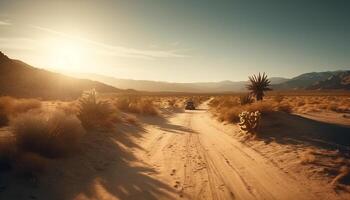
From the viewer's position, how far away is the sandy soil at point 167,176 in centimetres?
643

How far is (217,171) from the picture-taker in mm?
8461

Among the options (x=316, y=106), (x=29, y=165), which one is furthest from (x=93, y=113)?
(x=316, y=106)

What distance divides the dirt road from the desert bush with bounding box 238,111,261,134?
1.02 m

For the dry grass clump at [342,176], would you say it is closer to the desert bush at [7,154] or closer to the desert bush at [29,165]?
the desert bush at [29,165]

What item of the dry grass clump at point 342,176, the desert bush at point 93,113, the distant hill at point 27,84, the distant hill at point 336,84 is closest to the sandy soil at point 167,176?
the dry grass clump at point 342,176

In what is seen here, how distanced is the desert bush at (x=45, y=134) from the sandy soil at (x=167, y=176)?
475 mm

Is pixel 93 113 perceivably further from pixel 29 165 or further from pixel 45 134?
pixel 29 165

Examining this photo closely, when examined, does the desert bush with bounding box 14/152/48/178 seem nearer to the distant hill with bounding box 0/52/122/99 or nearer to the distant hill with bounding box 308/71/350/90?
the distant hill with bounding box 0/52/122/99

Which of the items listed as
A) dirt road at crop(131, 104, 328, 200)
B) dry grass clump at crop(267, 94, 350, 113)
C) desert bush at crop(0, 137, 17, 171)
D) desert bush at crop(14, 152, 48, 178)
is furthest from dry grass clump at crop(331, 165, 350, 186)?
dry grass clump at crop(267, 94, 350, 113)

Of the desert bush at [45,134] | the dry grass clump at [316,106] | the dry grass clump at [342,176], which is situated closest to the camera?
the dry grass clump at [342,176]

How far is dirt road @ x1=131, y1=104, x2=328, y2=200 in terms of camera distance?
6.71 m

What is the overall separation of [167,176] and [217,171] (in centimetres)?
156

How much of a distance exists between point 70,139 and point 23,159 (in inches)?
101

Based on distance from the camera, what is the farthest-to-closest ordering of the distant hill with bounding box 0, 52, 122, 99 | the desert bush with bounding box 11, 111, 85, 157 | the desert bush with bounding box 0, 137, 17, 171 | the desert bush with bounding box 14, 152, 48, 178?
the distant hill with bounding box 0, 52, 122, 99, the desert bush with bounding box 11, 111, 85, 157, the desert bush with bounding box 0, 137, 17, 171, the desert bush with bounding box 14, 152, 48, 178
